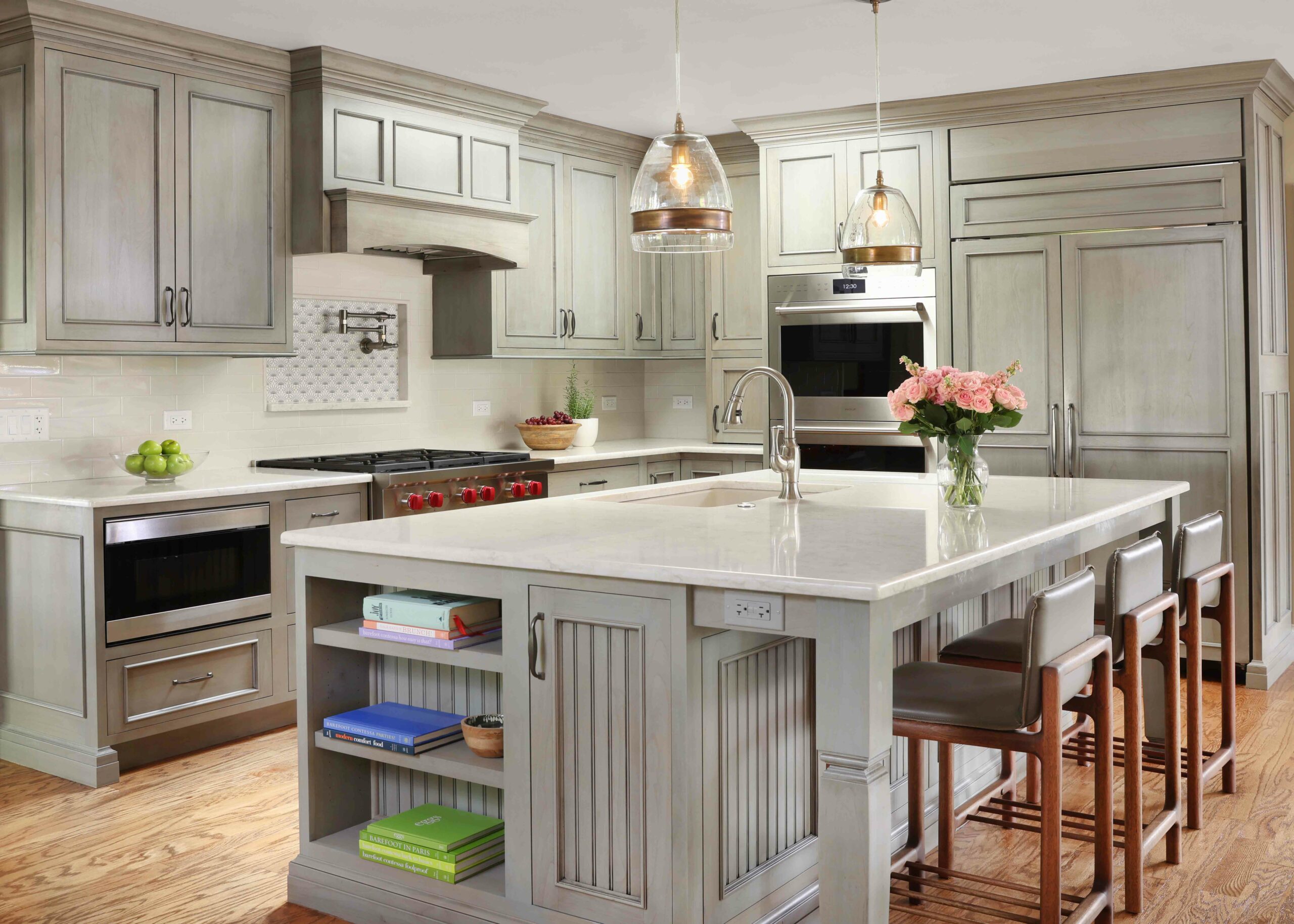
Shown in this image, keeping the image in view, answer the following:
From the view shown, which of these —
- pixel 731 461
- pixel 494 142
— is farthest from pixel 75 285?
pixel 731 461

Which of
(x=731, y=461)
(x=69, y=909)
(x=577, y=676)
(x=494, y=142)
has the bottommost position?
(x=69, y=909)

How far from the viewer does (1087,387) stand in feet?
17.3

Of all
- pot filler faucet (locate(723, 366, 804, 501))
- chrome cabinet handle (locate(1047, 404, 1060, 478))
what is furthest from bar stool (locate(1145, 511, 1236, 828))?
chrome cabinet handle (locate(1047, 404, 1060, 478))

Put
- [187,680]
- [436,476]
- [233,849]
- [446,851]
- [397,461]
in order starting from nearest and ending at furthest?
[446,851] → [233,849] → [187,680] → [436,476] → [397,461]

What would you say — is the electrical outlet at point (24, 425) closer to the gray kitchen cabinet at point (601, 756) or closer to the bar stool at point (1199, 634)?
the gray kitchen cabinet at point (601, 756)

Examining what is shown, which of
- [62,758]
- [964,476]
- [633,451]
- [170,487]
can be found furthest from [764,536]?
[633,451]

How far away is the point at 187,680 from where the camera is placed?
4062 millimetres

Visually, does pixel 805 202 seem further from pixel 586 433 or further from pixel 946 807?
pixel 946 807

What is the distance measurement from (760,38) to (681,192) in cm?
203

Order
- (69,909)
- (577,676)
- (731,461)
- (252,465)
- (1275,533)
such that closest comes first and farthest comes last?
(577,676) < (69,909) < (252,465) < (1275,533) < (731,461)

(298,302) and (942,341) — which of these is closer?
(298,302)

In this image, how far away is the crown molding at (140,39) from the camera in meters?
3.93

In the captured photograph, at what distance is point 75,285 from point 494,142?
204 cm

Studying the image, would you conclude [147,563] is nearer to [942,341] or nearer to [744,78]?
[744,78]
